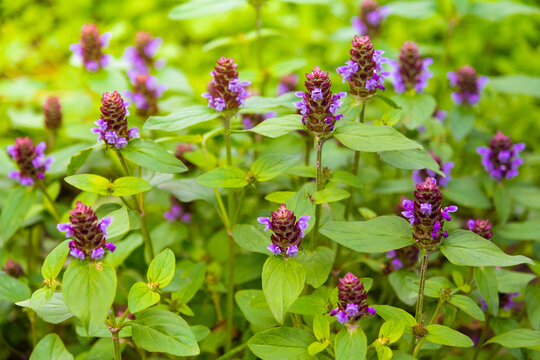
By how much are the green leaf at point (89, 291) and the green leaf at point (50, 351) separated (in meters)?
0.43

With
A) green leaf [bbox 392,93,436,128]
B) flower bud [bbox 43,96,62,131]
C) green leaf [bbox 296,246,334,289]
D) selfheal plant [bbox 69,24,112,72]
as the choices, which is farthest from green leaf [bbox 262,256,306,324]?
selfheal plant [bbox 69,24,112,72]

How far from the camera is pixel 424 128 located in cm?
265

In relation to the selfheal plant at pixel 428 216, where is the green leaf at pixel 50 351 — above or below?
below

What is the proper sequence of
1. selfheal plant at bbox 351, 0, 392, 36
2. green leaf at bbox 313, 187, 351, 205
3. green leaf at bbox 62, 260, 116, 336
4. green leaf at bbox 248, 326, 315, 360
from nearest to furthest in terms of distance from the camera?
1. green leaf at bbox 62, 260, 116, 336
2. green leaf at bbox 248, 326, 315, 360
3. green leaf at bbox 313, 187, 351, 205
4. selfheal plant at bbox 351, 0, 392, 36

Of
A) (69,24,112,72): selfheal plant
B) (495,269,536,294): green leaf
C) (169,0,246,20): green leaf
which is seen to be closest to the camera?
(495,269,536,294): green leaf

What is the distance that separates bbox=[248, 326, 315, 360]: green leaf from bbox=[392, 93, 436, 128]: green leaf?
1.00 m

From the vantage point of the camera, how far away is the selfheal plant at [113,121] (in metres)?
1.68

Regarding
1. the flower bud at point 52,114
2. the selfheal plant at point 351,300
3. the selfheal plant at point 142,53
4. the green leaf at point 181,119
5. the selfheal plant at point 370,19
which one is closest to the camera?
the selfheal plant at point 351,300

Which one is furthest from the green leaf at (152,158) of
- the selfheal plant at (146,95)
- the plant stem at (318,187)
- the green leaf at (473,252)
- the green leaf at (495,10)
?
the green leaf at (495,10)

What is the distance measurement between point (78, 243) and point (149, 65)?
189 cm

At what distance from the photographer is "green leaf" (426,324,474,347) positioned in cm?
150

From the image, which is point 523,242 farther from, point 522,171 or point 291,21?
point 291,21

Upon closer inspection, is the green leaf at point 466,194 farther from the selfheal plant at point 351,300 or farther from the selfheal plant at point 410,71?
the selfheal plant at point 351,300

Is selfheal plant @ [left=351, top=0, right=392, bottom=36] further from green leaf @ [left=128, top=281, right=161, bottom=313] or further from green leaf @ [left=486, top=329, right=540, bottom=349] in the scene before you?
green leaf @ [left=128, top=281, right=161, bottom=313]
